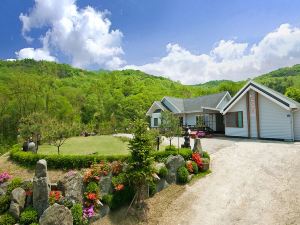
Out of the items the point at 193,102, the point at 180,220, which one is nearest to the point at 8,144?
the point at 193,102

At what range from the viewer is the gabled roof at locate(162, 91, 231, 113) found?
122 ft

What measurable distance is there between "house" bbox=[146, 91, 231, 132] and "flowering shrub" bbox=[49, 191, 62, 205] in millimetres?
22609

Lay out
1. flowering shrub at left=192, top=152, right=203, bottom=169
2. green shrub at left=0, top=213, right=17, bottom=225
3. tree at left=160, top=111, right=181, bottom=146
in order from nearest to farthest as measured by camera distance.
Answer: green shrub at left=0, top=213, right=17, bottom=225 < flowering shrub at left=192, top=152, right=203, bottom=169 < tree at left=160, top=111, right=181, bottom=146

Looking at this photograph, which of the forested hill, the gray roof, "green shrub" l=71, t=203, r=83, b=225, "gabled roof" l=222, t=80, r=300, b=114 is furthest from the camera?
the forested hill

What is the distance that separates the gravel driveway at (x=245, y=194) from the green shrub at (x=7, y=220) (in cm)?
673

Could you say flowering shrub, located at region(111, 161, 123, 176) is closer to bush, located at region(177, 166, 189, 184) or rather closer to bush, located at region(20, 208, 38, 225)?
bush, located at region(177, 166, 189, 184)

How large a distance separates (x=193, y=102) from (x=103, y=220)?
2989 cm

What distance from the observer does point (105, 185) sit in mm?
14680

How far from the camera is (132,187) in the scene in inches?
591

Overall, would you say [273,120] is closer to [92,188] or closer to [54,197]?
[92,188]

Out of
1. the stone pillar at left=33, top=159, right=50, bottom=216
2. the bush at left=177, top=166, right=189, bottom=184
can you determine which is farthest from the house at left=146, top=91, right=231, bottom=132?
the stone pillar at left=33, top=159, right=50, bottom=216

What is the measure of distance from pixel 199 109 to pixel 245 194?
23996mm

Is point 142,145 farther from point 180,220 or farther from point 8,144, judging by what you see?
point 8,144

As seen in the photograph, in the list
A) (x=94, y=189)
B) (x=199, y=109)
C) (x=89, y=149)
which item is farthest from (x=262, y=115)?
(x=94, y=189)
